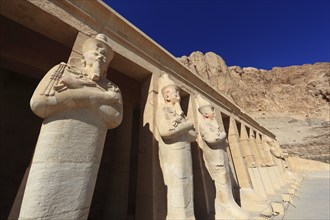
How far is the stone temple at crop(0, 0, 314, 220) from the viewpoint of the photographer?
66.1 inches

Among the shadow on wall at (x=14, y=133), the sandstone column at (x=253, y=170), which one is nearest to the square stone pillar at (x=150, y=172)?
the shadow on wall at (x=14, y=133)

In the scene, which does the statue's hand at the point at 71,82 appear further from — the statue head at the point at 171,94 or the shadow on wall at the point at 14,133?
the shadow on wall at the point at 14,133

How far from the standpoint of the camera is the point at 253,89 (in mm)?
40469

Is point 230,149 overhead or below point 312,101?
below

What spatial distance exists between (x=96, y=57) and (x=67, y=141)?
1.06 metres

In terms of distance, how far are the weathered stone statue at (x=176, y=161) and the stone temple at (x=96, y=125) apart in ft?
0.05

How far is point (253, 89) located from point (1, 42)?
44030mm

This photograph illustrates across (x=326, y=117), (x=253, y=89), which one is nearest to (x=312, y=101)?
(x=326, y=117)

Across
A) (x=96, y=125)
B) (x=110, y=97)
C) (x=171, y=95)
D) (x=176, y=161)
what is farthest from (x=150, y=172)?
(x=110, y=97)

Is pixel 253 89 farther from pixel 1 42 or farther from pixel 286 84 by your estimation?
pixel 1 42

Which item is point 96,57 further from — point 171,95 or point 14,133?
point 14,133

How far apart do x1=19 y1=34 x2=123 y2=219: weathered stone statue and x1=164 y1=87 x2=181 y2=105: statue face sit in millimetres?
1430

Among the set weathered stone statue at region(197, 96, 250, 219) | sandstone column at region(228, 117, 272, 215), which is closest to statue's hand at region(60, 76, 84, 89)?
weathered stone statue at region(197, 96, 250, 219)

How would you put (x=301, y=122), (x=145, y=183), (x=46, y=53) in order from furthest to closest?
(x=301, y=122) → (x=46, y=53) → (x=145, y=183)
